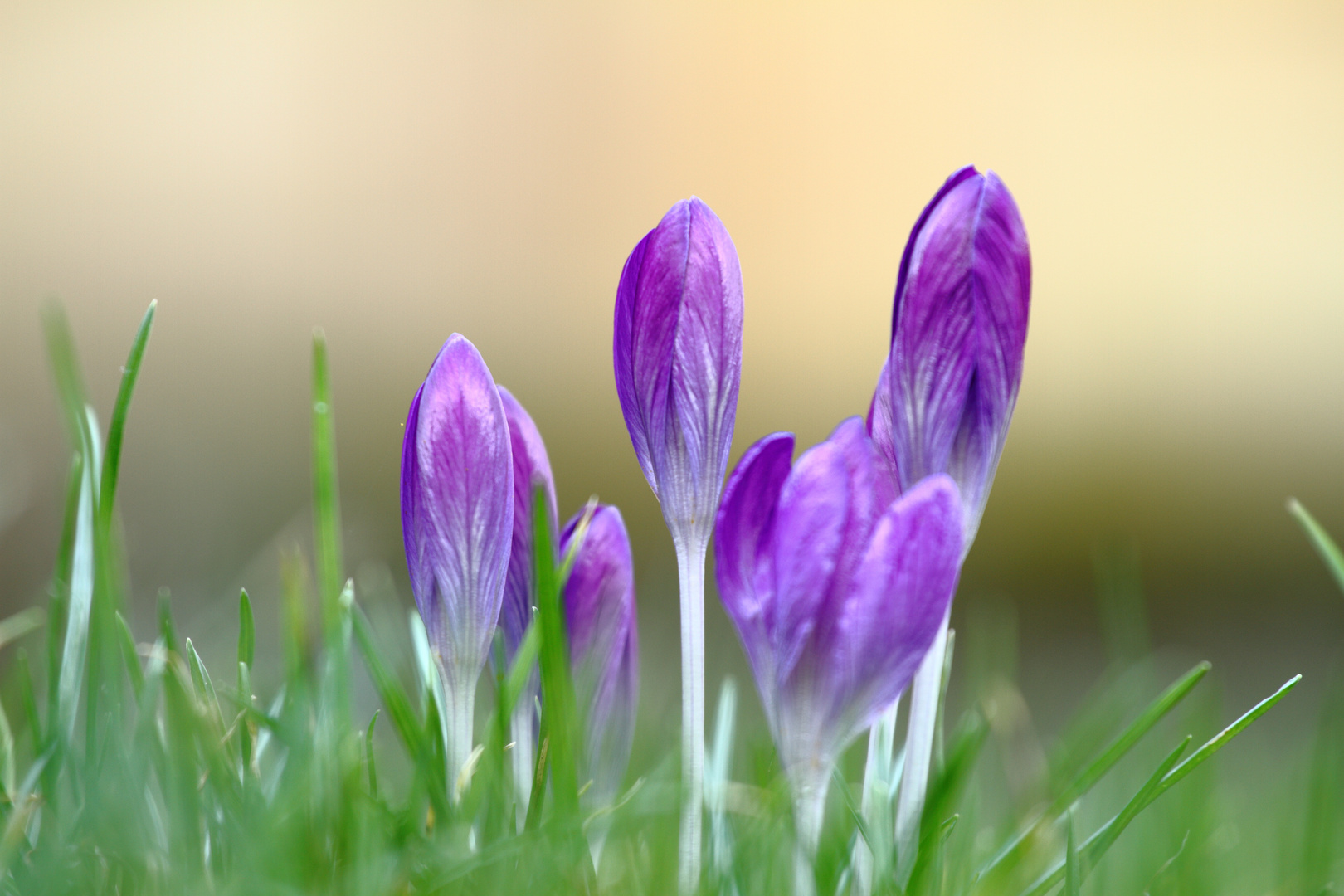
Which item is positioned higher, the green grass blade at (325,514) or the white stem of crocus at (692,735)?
the green grass blade at (325,514)

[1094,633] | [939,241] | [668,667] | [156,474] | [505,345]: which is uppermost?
[939,241]

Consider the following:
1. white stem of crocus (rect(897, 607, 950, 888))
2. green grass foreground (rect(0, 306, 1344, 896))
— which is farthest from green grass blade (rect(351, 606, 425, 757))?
white stem of crocus (rect(897, 607, 950, 888))

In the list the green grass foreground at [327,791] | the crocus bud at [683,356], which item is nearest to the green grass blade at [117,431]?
the green grass foreground at [327,791]

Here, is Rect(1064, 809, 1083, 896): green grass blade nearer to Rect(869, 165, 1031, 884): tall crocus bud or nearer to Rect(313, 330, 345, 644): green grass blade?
Rect(869, 165, 1031, 884): tall crocus bud

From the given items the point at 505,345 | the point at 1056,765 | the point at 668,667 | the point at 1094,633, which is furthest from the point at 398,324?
the point at 1056,765

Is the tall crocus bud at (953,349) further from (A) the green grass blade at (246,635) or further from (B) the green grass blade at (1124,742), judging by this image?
(A) the green grass blade at (246,635)

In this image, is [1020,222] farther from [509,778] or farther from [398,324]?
[398,324]

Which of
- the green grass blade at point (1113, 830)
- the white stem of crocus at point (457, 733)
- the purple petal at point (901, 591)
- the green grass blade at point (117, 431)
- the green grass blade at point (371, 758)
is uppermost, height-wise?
the green grass blade at point (117, 431)
